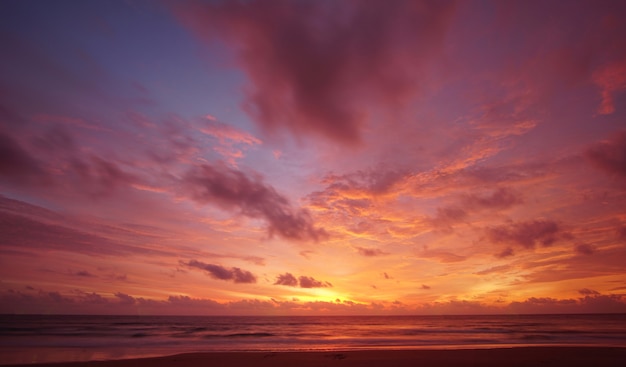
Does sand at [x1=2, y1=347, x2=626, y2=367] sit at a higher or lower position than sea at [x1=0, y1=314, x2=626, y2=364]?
higher

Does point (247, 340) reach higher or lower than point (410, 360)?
lower

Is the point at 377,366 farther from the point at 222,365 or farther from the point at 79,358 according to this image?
the point at 79,358

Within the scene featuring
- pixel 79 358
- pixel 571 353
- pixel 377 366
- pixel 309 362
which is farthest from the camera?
A: pixel 79 358

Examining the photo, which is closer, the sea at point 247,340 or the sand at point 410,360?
the sand at point 410,360

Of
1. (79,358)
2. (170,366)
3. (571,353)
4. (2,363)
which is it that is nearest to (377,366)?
(170,366)

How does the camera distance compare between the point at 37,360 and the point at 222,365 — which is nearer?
the point at 222,365

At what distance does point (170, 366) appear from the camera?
16.2 meters

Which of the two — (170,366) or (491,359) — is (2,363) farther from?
(491,359)

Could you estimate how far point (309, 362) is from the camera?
16766 mm

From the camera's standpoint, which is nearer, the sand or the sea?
the sand

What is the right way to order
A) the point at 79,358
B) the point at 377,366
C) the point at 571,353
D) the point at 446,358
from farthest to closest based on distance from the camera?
the point at 79,358
the point at 571,353
the point at 446,358
the point at 377,366

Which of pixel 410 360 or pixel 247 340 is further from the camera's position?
pixel 247 340

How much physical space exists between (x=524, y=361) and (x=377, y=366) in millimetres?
7410

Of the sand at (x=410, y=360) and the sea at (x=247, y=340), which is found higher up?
the sand at (x=410, y=360)
